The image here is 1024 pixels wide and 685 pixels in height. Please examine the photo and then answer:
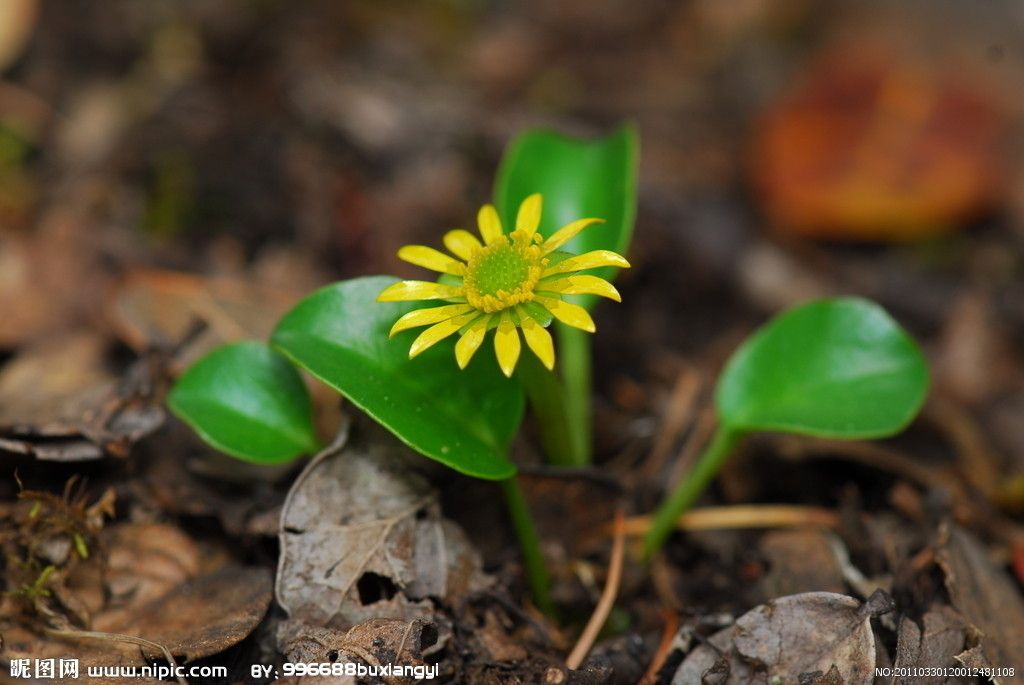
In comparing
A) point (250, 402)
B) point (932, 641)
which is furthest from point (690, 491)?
point (250, 402)

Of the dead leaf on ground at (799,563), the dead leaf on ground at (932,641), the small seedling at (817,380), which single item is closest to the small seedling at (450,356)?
the small seedling at (817,380)

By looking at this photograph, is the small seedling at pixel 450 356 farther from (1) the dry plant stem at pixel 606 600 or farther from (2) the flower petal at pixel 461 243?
(1) the dry plant stem at pixel 606 600

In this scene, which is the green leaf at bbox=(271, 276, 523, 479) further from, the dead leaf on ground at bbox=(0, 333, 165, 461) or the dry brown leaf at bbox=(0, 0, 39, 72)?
the dry brown leaf at bbox=(0, 0, 39, 72)

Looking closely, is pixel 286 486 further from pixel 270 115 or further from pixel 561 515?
pixel 270 115

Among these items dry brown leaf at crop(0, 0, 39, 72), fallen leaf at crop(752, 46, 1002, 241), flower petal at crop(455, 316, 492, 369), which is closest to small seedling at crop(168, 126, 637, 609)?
flower petal at crop(455, 316, 492, 369)

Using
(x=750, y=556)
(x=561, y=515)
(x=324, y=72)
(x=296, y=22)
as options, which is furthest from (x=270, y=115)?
(x=750, y=556)

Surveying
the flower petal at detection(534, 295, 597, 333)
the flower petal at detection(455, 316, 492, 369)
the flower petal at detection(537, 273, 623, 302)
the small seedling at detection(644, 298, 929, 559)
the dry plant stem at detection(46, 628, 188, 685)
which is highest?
the flower petal at detection(537, 273, 623, 302)

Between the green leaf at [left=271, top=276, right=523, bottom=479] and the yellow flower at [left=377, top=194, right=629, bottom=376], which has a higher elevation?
the yellow flower at [left=377, top=194, right=629, bottom=376]
